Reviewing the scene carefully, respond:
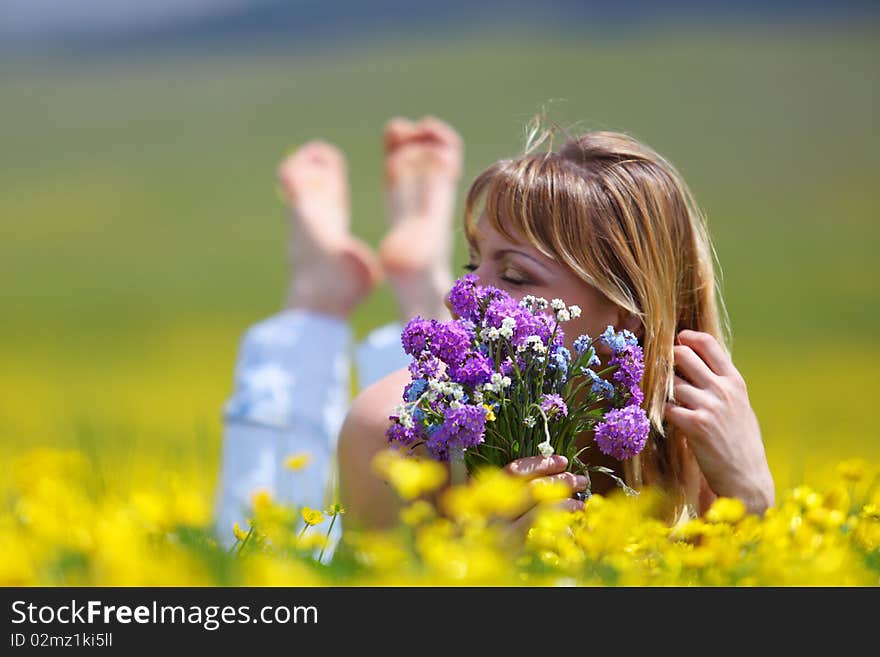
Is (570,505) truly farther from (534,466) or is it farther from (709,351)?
(709,351)

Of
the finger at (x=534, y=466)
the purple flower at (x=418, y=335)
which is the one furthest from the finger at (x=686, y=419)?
the purple flower at (x=418, y=335)

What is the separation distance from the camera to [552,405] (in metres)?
1.81

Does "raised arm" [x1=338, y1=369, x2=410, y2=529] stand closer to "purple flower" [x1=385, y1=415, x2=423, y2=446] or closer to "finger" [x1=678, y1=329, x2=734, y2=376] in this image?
"purple flower" [x1=385, y1=415, x2=423, y2=446]

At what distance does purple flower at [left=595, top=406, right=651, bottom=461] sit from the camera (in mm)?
1811

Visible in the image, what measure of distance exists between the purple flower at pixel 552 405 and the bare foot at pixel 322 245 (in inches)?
86.3

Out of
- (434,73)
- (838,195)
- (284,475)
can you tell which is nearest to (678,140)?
(838,195)

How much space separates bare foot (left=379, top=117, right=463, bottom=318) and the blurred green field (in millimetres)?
1071

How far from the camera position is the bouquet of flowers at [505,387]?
1745mm

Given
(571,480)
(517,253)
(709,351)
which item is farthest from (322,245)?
(571,480)

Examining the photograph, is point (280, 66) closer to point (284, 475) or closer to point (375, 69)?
point (375, 69)

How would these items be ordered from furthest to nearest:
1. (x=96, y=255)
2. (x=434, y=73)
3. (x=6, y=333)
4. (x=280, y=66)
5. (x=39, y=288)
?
(x=280, y=66) < (x=434, y=73) < (x=96, y=255) < (x=39, y=288) < (x=6, y=333)

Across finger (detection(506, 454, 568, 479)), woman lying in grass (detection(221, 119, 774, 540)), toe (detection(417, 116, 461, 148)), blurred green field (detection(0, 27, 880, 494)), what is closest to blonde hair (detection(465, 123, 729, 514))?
woman lying in grass (detection(221, 119, 774, 540))
